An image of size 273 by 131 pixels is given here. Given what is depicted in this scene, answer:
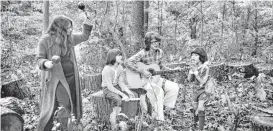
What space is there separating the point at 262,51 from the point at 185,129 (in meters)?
7.05

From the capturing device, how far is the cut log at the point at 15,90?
7.57 metres

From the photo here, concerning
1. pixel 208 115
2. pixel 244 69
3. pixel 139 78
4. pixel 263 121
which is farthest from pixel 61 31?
pixel 244 69

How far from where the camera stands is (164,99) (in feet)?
19.7

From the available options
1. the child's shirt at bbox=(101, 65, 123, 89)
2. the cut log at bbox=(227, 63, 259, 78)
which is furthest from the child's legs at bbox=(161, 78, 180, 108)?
the cut log at bbox=(227, 63, 259, 78)

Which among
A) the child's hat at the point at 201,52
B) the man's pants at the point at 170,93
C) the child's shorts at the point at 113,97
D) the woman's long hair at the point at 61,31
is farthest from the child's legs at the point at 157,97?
the woman's long hair at the point at 61,31

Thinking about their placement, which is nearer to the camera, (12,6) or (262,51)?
(12,6)

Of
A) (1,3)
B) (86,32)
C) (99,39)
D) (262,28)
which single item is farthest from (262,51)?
(1,3)

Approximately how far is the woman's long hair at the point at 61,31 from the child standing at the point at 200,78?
2.27 metres

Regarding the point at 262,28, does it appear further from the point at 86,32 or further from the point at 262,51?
the point at 86,32

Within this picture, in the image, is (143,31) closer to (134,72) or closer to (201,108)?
(134,72)

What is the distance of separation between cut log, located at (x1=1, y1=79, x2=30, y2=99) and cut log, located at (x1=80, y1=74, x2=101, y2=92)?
5.33 ft

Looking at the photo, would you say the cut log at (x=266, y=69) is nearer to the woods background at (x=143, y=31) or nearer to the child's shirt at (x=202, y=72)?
the woods background at (x=143, y=31)

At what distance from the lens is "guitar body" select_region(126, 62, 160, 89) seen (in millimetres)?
5938

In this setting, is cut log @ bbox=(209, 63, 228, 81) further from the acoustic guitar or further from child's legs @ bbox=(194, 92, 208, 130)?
child's legs @ bbox=(194, 92, 208, 130)
